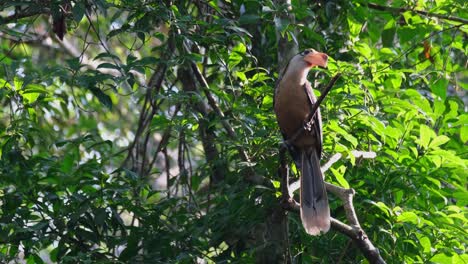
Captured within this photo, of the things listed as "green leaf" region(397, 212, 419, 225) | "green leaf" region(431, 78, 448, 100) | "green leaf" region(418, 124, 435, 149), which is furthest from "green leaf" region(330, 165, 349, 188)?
"green leaf" region(431, 78, 448, 100)

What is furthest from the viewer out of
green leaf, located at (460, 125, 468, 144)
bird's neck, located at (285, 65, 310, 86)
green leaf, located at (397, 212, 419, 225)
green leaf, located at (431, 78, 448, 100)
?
green leaf, located at (431, 78, 448, 100)

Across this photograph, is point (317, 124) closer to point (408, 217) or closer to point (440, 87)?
point (408, 217)

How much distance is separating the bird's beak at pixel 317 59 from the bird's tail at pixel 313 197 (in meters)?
0.40

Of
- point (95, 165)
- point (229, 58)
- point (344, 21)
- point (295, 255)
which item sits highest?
point (344, 21)

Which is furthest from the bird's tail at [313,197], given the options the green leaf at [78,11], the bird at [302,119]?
the green leaf at [78,11]

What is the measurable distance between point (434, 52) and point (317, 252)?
1613 mm

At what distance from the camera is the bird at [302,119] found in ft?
11.5

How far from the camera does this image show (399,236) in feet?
11.8

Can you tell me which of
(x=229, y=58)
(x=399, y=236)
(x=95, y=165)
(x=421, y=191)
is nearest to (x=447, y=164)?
(x=421, y=191)

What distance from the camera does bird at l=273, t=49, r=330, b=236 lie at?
11.5 ft

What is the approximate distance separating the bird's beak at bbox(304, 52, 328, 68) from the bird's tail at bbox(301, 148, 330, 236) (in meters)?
0.40

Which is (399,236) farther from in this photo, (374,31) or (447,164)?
(374,31)

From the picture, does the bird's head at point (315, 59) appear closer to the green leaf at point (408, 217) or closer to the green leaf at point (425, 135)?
the green leaf at point (425, 135)

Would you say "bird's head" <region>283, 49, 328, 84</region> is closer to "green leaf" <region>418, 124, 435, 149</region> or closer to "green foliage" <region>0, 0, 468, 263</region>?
"green foliage" <region>0, 0, 468, 263</region>
